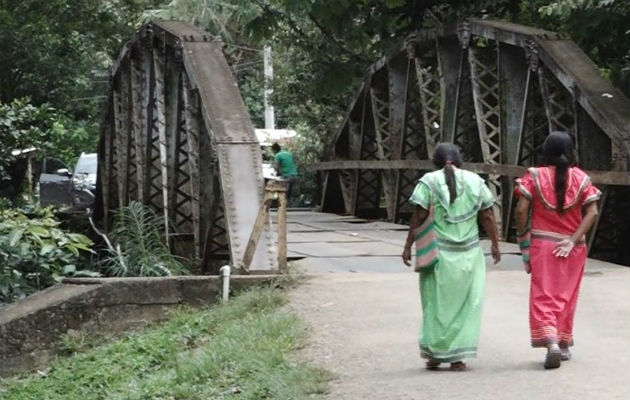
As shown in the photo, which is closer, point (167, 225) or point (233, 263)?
point (233, 263)

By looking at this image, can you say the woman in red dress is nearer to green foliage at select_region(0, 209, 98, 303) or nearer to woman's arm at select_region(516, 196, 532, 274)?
woman's arm at select_region(516, 196, 532, 274)

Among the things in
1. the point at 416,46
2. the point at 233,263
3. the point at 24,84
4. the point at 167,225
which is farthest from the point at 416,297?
the point at 24,84

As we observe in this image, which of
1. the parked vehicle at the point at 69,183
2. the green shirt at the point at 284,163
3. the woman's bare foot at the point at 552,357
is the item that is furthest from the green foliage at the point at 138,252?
the parked vehicle at the point at 69,183

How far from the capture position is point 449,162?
7727 mm

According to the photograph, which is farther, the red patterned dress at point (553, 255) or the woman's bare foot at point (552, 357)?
the red patterned dress at point (553, 255)

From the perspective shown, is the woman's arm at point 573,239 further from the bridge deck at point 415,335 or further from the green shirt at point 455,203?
the bridge deck at point 415,335

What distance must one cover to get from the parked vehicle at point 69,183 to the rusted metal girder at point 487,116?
7504 millimetres

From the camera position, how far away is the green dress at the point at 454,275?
7.46 meters

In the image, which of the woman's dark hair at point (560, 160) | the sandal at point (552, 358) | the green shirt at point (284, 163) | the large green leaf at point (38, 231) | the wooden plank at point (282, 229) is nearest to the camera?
the sandal at point (552, 358)

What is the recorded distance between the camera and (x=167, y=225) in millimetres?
15047

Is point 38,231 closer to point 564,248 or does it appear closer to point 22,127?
point 22,127

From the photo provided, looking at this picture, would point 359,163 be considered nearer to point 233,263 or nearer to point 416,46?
point 416,46

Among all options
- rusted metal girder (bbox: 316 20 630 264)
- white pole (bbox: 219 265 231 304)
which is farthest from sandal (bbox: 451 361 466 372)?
rusted metal girder (bbox: 316 20 630 264)

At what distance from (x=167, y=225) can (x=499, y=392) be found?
8798 millimetres
